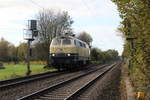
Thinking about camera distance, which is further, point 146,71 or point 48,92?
point 48,92

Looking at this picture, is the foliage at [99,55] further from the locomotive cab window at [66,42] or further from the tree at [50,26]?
the locomotive cab window at [66,42]

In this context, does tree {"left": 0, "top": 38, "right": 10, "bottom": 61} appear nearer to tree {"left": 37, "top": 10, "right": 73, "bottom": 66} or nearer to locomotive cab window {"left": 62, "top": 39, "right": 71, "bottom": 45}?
tree {"left": 37, "top": 10, "right": 73, "bottom": 66}

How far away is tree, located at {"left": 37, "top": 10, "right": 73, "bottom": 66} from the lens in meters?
41.4

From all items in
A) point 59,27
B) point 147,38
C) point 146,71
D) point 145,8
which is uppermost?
point 59,27

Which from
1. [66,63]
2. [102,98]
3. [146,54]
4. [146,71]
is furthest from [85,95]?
[66,63]

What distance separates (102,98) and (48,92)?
2491 millimetres

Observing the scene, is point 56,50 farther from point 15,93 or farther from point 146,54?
point 146,54

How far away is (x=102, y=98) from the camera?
37.9 feet

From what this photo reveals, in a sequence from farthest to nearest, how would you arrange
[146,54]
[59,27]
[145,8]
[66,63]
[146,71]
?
1. [59,27]
2. [66,63]
3. [146,71]
4. [146,54]
5. [145,8]

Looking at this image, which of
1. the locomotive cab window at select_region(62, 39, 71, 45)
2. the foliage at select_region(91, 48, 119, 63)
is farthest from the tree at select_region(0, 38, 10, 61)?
the locomotive cab window at select_region(62, 39, 71, 45)

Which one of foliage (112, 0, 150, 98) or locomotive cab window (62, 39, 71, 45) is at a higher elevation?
locomotive cab window (62, 39, 71, 45)

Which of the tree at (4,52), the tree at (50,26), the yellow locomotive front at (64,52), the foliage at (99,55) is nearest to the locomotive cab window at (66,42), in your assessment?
the yellow locomotive front at (64,52)

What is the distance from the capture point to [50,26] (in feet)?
139

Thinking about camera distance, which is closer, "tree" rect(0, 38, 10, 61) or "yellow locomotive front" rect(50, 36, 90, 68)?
"yellow locomotive front" rect(50, 36, 90, 68)
